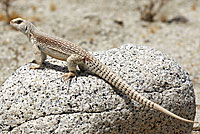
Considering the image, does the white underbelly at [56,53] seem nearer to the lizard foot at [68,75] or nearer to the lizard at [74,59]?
the lizard at [74,59]

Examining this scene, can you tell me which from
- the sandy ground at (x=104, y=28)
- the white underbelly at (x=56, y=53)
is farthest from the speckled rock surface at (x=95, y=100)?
the sandy ground at (x=104, y=28)

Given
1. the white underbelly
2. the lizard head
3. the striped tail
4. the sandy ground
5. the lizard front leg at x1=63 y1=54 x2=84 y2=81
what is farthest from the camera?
the sandy ground

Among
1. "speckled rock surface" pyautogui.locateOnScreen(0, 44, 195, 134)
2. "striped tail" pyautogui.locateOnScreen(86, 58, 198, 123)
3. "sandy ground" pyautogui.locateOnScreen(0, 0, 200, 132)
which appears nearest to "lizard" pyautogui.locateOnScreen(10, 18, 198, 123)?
"striped tail" pyautogui.locateOnScreen(86, 58, 198, 123)

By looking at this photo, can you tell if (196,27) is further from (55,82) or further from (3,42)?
(55,82)

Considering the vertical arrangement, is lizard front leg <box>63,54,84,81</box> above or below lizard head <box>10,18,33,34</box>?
below

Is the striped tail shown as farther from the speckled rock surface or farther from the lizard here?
the speckled rock surface

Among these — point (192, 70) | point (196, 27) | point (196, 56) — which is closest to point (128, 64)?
point (192, 70)

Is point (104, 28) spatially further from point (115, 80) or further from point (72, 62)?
point (115, 80)
